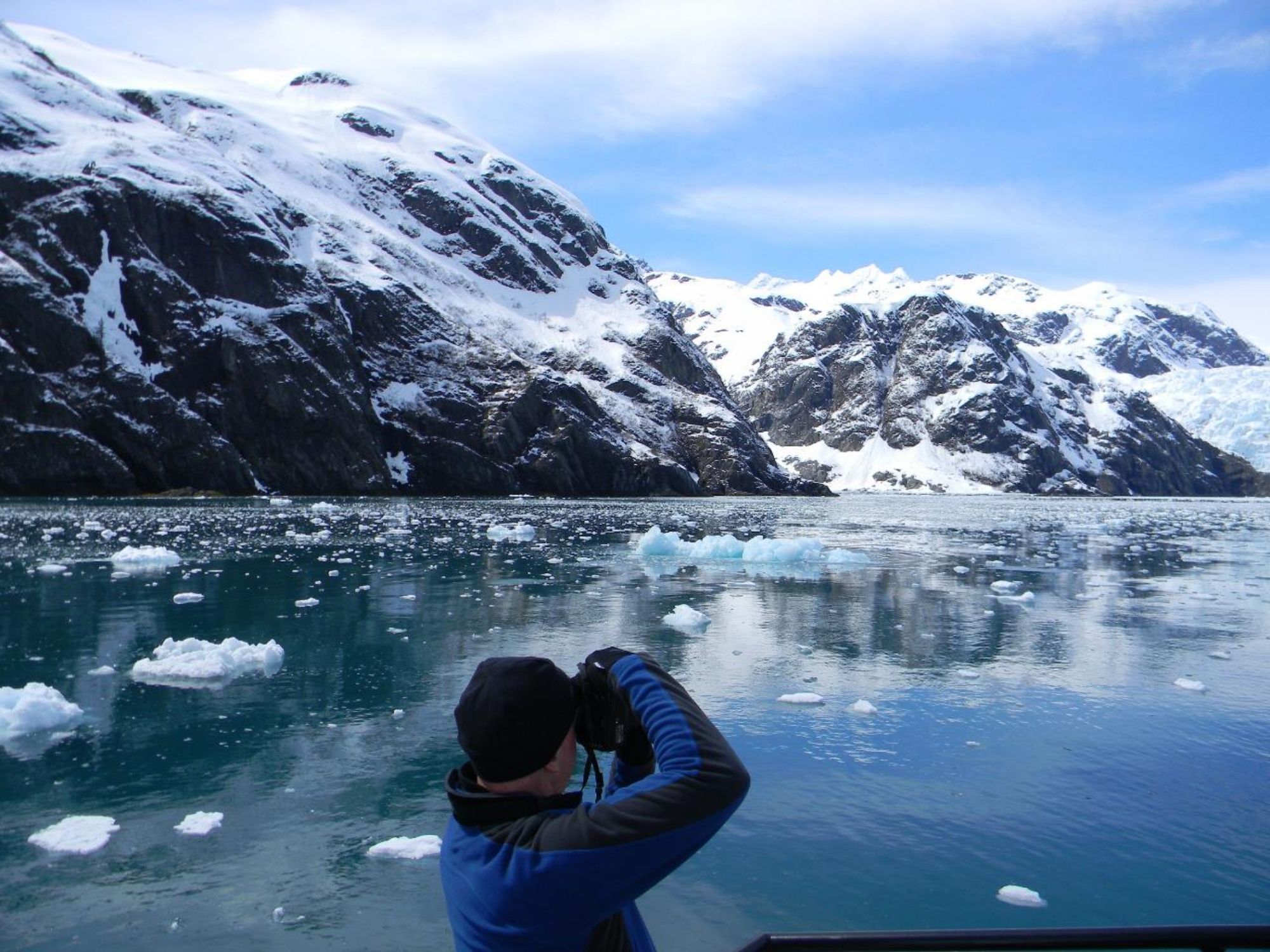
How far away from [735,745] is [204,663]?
902cm

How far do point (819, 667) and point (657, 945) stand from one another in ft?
33.1

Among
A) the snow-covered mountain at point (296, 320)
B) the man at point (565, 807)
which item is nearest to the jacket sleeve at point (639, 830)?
the man at point (565, 807)

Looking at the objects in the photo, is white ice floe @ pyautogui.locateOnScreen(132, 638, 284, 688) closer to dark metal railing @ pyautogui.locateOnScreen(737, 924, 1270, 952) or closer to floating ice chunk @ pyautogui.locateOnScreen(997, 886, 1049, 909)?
floating ice chunk @ pyautogui.locateOnScreen(997, 886, 1049, 909)

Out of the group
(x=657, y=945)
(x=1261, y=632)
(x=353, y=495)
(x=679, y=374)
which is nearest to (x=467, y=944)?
(x=657, y=945)

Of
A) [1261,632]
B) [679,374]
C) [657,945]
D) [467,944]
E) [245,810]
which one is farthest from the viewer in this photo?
[679,374]

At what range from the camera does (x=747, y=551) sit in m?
37.4

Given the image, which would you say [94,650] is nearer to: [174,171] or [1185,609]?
[1185,609]

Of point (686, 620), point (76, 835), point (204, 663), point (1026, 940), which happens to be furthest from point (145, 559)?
point (1026, 940)

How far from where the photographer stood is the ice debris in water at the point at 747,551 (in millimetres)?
36562

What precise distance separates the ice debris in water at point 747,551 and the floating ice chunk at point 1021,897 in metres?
27.8

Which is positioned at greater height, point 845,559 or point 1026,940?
point 1026,940

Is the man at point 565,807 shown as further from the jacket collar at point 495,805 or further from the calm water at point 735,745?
the calm water at point 735,745

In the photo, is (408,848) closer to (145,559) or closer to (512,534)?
(145,559)

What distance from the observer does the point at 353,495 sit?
104m
